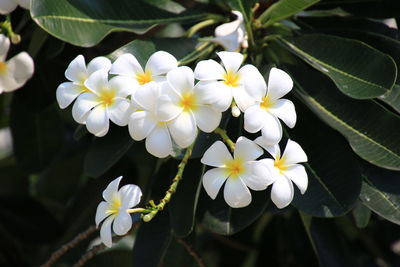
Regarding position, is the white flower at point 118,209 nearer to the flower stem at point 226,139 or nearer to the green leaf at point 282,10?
the flower stem at point 226,139

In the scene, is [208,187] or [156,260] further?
[156,260]

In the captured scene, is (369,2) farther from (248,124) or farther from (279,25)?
(248,124)

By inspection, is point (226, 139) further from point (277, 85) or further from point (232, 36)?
point (232, 36)

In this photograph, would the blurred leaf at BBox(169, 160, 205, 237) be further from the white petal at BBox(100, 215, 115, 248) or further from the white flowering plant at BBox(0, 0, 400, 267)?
the white petal at BBox(100, 215, 115, 248)

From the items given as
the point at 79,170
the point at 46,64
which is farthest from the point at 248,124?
the point at 79,170

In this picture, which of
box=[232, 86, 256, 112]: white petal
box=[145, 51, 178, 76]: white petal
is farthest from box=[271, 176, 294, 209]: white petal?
box=[145, 51, 178, 76]: white petal

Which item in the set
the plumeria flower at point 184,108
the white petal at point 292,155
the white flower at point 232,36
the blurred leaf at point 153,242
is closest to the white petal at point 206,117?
the plumeria flower at point 184,108
